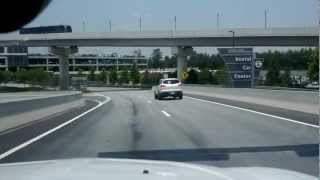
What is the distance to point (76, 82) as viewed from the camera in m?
112

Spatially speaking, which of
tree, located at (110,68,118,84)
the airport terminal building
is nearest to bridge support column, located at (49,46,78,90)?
the airport terminal building

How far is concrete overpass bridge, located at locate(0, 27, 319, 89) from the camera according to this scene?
85.6m

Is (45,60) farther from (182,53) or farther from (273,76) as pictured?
(182,53)

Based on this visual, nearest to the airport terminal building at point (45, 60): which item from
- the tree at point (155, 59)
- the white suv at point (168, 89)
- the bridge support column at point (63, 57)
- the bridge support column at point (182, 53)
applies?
the bridge support column at point (63, 57)

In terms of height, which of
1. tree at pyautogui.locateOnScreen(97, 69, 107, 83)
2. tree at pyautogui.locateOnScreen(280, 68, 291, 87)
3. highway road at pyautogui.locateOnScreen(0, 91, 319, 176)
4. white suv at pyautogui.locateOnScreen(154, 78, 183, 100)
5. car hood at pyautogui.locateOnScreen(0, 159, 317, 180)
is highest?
car hood at pyautogui.locateOnScreen(0, 159, 317, 180)

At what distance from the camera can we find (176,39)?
95.9 metres

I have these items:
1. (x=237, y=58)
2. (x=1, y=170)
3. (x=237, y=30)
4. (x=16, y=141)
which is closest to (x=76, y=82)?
(x=237, y=30)

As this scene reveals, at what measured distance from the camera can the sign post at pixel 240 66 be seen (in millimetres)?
68750

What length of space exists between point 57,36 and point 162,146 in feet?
290

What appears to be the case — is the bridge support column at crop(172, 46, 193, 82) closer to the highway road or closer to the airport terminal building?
the airport terminal building

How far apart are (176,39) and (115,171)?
92486mm

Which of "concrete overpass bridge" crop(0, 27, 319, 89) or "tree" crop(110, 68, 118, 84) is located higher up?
"concrete overpass bridge" crop(0, 27, 319, 89)

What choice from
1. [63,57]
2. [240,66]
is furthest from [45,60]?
[240,66]

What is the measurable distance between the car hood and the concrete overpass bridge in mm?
79410
